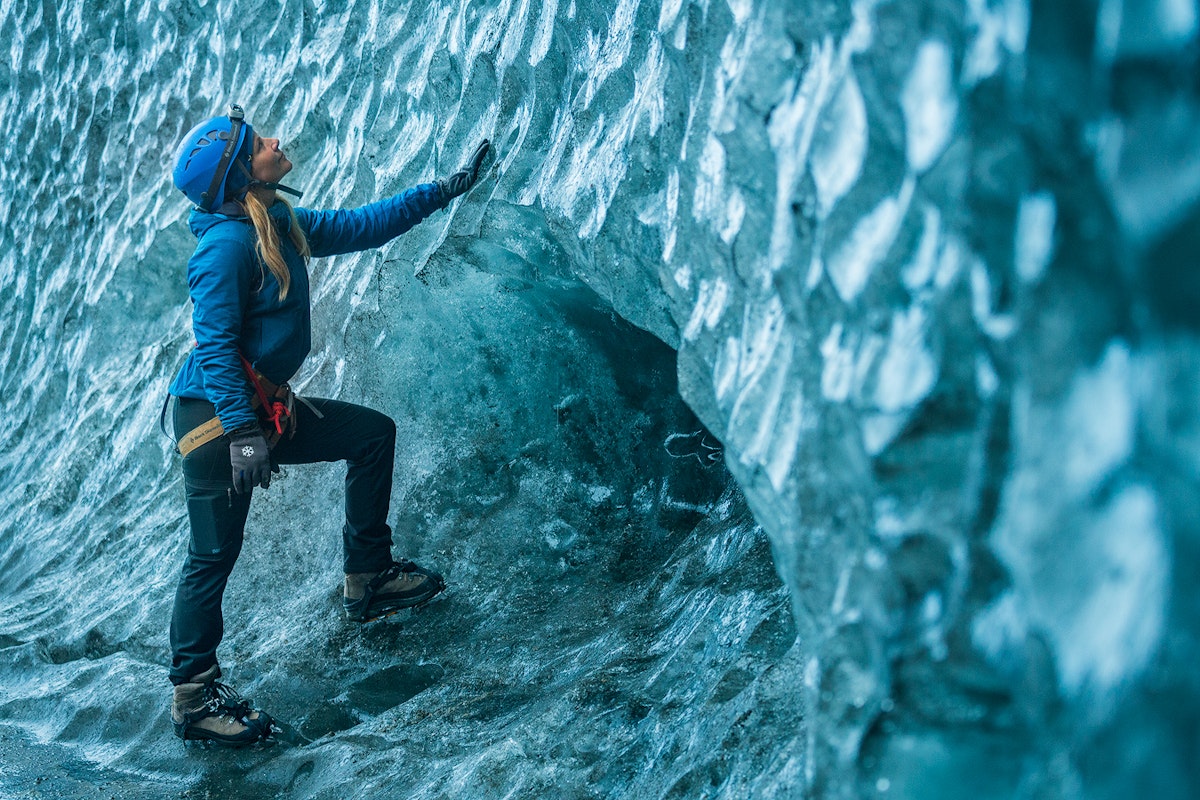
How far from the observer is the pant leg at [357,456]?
341cm

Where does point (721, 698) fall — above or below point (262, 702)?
above

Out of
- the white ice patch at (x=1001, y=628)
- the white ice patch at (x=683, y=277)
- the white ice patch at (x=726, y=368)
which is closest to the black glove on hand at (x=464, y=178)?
the white ice patch at (x=683, y=277)

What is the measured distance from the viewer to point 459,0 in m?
3.73

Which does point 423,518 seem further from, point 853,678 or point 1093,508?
point 1093,508

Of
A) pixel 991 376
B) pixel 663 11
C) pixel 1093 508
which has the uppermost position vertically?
pixel 663 11

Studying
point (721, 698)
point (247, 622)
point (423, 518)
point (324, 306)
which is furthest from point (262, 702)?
point (721, 698)

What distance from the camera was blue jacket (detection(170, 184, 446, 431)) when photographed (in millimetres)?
3049

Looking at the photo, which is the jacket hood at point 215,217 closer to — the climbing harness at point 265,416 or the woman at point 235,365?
the woman at point 235,365

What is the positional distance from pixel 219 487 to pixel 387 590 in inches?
31.0

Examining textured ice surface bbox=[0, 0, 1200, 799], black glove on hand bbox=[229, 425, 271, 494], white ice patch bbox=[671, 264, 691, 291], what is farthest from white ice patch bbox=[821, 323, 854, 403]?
black glove on hand bbox=[229, 425, 271, 494]

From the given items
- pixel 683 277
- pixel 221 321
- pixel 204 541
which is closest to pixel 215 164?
pixel 221 321

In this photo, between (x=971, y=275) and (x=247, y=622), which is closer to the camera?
(x=971, y=275)

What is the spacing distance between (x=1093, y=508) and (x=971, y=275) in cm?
33

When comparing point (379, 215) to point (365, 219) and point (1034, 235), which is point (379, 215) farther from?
point (1034, 235)
